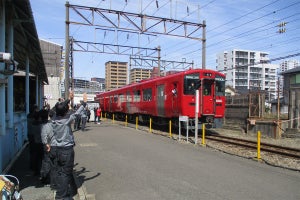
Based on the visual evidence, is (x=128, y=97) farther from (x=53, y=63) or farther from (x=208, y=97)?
(x=53, y=63)

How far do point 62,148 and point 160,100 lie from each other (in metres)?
14.8

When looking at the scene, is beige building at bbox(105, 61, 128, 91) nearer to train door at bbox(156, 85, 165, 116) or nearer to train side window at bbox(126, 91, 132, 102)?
train side window at bbox(126, 91, 132, 102)

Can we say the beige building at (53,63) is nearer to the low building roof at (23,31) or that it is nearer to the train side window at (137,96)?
the train side window at (137,96)

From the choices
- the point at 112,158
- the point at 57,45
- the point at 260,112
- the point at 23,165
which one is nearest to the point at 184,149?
the point at 112,158

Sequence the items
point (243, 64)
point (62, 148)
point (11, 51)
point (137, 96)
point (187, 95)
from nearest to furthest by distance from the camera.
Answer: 1. point (62, 148)
2. point (11, 51)
3. point (187, 95)
4. point (137, 96)
5. point (243, 64)

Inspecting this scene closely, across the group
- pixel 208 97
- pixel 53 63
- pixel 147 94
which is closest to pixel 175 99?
pixel 208 97

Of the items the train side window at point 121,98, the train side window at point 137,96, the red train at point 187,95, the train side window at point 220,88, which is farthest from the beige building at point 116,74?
the train side window at point 220,88

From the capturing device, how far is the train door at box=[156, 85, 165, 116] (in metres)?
20.0

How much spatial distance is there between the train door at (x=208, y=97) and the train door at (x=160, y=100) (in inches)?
110

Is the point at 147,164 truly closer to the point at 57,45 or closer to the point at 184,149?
the point at 184,149

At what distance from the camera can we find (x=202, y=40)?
76.8 feet

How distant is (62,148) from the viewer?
5793mm

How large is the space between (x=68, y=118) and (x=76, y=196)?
1614 millimetres

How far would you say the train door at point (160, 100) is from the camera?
20042mm
